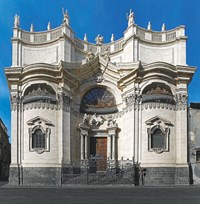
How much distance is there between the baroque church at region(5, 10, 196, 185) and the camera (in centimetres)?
3319

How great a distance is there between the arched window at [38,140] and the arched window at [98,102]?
5.91m

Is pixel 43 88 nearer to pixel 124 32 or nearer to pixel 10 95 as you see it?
pixel 10 95

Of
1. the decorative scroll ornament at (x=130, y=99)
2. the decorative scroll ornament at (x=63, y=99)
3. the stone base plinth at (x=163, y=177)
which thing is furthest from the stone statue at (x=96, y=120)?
the stone base plinth at (x=163, y=177)

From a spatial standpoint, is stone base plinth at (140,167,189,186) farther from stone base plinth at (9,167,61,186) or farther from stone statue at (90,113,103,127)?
stone base plinth at (9,167,61,186)

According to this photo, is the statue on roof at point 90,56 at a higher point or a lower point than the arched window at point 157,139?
higher

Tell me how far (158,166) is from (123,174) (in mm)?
3733

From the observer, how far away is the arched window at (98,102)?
37.6 metres

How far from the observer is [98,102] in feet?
125

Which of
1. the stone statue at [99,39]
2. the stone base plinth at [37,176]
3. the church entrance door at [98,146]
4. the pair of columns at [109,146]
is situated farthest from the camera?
the stone statue at [99,39]

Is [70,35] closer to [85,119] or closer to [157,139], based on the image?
[85,119]

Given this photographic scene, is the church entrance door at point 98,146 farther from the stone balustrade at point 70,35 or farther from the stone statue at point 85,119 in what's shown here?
the stone balustrade at point 70,35

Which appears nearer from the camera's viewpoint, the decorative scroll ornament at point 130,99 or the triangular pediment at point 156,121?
the triangular pediment at point 156,121
